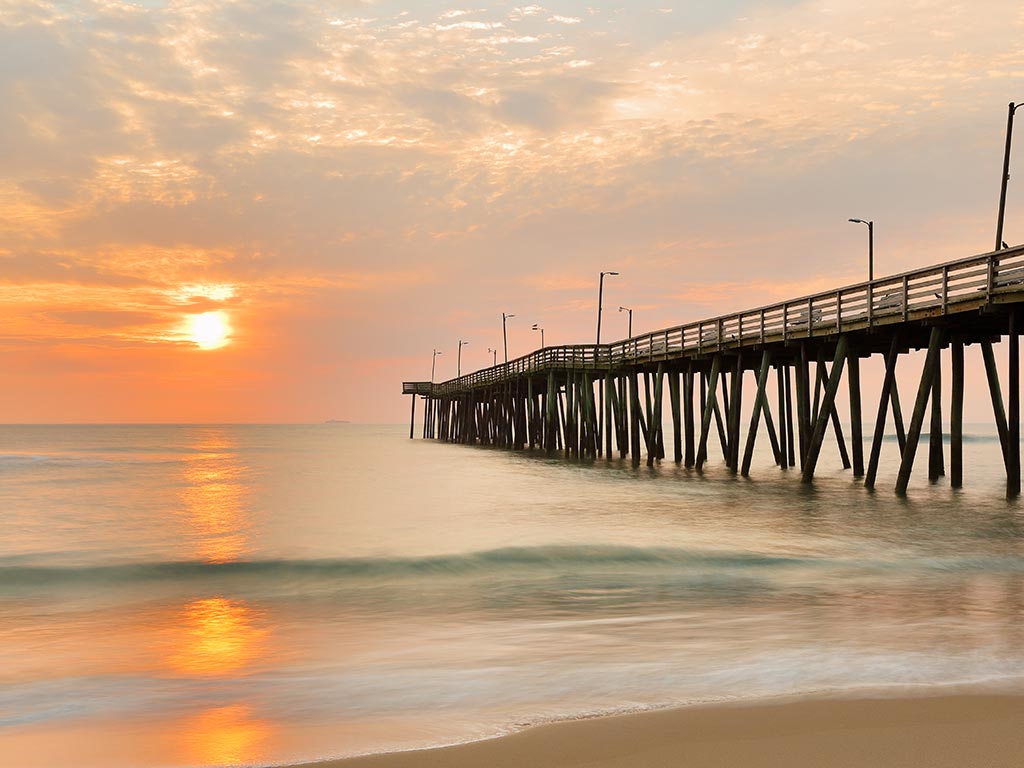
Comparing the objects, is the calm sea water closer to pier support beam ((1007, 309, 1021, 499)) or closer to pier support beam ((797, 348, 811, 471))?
pier support beam ((1007, 309, 1021, 499))

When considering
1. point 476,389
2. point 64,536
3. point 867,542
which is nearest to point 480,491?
point 64,536

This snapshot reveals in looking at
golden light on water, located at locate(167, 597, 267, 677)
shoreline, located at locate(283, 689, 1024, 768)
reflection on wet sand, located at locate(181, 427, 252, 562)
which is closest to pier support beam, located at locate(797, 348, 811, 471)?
reflection on wet sand, located at locate(181, 427, 252, 562)

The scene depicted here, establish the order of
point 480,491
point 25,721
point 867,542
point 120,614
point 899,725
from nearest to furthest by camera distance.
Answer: point 899,725 < point 25,721 < point 120,614 < point 867,542 < point 480,491

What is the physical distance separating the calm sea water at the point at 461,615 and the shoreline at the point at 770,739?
31 centimetres

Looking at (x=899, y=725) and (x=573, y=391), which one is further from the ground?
(x=573, y=391)

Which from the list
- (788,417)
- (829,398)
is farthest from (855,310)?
(788,417)

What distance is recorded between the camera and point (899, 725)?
537cm

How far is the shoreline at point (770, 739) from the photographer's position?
15.7 ft

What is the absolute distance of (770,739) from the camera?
203 inches

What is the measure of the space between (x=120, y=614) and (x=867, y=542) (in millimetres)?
12028

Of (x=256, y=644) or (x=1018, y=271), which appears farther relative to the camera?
(x=1018, y=271)

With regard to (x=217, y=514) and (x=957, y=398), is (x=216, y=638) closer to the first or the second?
(x=217, y=514)

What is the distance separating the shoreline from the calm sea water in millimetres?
309

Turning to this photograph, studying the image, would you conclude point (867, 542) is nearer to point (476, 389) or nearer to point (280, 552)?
point (280, 552)
